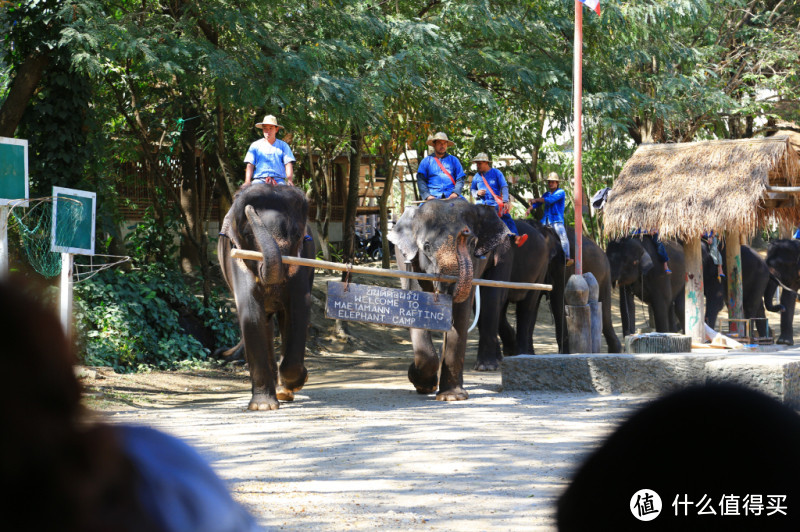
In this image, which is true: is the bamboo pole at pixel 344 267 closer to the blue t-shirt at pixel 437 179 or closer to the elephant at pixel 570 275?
the blue t-shirt at pixel 437 179

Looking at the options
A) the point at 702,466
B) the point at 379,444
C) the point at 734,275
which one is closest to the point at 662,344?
the point at 734,275

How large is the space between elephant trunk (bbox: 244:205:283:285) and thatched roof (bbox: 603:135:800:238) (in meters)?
6.16

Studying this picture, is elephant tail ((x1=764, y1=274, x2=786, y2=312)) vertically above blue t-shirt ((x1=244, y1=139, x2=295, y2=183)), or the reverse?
blue t-shirt ((x1=244, y1=139, x2=295, y2=183))

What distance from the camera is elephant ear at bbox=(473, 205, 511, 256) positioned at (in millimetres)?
9984

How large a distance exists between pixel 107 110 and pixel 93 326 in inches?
159

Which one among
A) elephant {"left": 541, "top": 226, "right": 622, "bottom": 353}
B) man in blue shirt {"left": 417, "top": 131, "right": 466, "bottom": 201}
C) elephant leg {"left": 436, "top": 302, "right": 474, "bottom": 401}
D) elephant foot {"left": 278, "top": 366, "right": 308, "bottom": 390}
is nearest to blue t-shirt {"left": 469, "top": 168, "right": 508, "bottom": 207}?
man in blue shirt {"left": 417, "top": 131, "right": 466, "bottom": 201}

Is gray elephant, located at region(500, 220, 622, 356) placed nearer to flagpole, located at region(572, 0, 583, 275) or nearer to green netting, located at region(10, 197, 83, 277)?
flagpole, located at region(572, 0, 583, 275)

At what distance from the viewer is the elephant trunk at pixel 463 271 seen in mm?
9266

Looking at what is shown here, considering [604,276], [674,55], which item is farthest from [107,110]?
[674,55]

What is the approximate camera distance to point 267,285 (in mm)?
8930

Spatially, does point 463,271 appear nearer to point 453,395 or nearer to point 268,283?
point 453,395

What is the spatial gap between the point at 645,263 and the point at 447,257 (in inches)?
314

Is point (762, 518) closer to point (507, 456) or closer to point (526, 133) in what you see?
point (507, 456)

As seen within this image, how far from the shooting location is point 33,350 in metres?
0.88
